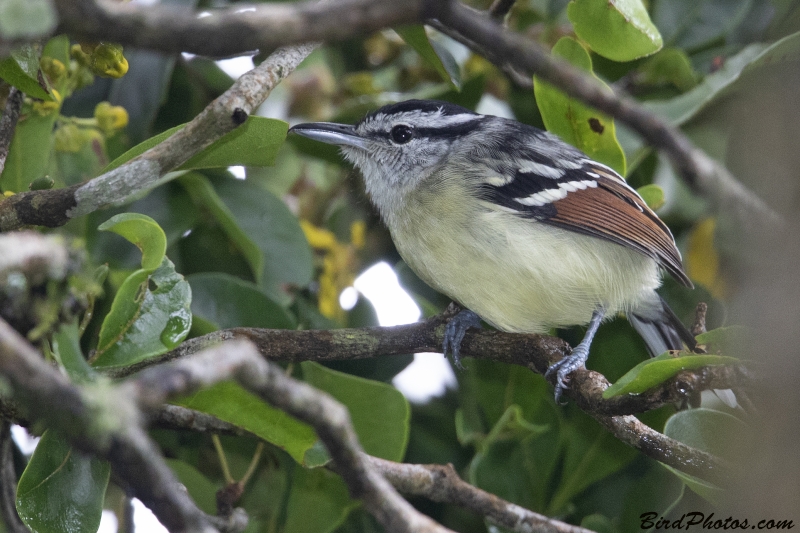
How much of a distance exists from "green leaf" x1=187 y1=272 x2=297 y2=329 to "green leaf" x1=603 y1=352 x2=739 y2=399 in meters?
1.35

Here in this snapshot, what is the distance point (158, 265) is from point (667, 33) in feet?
9.26

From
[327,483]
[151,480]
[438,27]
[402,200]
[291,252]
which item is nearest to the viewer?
[151,480]

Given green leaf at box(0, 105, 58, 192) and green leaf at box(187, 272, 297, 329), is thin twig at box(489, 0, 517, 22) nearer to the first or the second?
green leaf at box(187, 272, 297, 329)

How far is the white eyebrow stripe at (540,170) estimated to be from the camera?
139 inches

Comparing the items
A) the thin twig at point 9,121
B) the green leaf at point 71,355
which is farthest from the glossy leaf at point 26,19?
the thin twig at point 9,121

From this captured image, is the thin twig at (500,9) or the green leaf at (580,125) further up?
the thin twig at (500,9)

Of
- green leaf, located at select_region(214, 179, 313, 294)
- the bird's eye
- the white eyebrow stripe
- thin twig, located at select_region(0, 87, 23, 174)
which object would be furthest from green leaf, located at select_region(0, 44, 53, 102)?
the white eyebrow stripe

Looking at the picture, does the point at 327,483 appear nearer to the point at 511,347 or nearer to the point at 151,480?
the point at 511,347

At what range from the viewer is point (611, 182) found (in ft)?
11.4

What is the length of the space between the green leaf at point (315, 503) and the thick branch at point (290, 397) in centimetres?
140

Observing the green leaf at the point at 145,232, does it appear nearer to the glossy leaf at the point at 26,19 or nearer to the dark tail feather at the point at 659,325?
the glossy leaf at the point at 26,19

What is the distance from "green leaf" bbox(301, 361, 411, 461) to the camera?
106 inches

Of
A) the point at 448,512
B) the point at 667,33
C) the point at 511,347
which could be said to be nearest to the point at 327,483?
the point at 448,512

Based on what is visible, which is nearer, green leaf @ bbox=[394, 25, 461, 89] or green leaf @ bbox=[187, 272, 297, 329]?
green leaf @ bbox=[394, 25, 461, 89]
